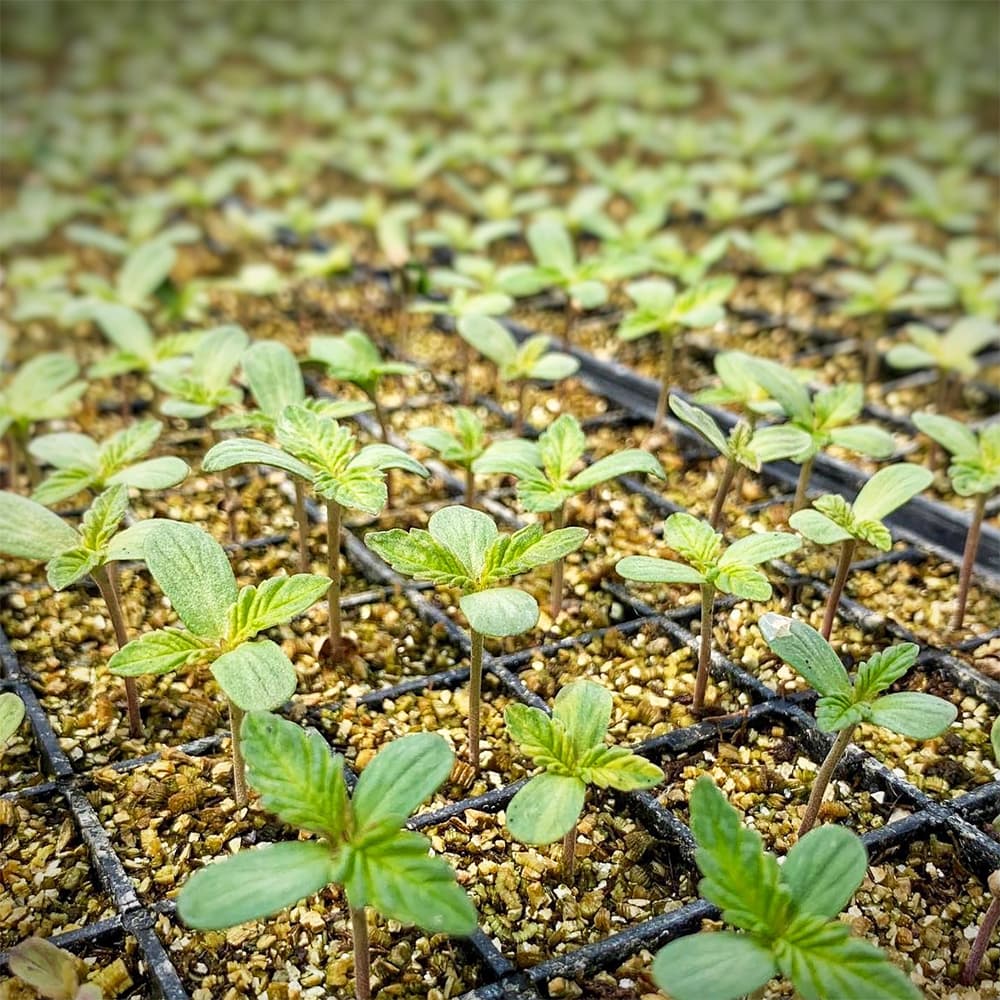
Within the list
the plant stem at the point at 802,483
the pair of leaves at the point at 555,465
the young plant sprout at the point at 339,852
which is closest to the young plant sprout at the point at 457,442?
the pair of leaves at the point at 555,465

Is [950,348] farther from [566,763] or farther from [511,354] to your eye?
[566,763]

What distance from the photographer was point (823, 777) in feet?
3.05

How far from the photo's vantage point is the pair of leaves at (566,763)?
813 mm

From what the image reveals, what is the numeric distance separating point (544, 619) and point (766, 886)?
0.56 metres

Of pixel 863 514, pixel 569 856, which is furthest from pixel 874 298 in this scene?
pixel 569 856

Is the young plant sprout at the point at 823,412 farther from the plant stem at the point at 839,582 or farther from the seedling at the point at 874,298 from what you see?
the seedling at the point at 874,298

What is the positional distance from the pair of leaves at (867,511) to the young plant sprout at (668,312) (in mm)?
471

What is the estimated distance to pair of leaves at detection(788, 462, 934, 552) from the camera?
1.07 m

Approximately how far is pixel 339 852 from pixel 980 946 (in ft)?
1.55

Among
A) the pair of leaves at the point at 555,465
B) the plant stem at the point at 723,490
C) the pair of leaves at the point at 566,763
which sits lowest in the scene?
the plant stem at the point at 723,490

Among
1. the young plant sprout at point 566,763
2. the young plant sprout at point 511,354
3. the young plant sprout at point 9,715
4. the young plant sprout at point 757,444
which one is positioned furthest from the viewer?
the young plant sprout at point 511,354

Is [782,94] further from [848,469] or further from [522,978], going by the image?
[522,978]

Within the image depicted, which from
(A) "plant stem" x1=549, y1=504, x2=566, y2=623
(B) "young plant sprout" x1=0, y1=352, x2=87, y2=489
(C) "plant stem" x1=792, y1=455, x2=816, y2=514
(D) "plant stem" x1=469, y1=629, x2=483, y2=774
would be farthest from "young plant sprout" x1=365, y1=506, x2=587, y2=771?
(B) "young plant sprout" x1=0, y1=352, x2=87, y2=489

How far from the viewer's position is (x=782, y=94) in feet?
12.1
